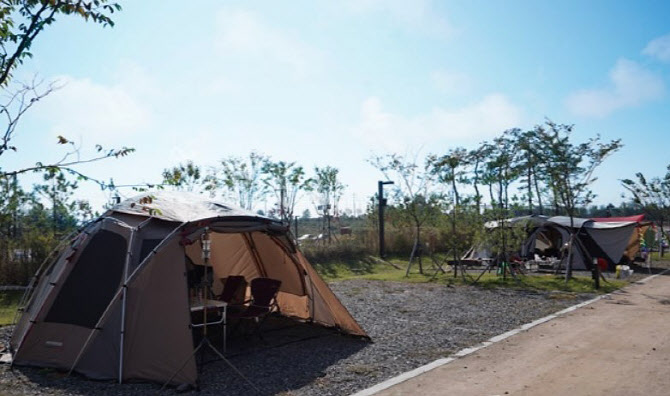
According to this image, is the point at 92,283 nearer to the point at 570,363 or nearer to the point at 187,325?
the point at 187,325

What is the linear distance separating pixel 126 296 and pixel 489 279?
10.5 metres

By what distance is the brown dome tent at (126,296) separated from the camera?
554cm

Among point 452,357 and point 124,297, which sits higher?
point 124,297

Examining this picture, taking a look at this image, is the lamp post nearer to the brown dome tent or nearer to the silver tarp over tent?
the silver tarp over tent

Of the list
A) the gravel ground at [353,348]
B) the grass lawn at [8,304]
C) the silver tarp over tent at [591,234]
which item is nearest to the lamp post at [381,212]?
the silver tarp over tent at [591,234]

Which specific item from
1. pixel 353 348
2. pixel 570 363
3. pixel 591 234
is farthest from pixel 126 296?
pixel 591 234

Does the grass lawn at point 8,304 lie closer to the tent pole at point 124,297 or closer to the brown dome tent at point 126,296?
the brown dome tent at point 126,296

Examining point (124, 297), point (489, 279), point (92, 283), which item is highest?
point (92, 283)

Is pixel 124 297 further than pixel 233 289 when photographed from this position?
No

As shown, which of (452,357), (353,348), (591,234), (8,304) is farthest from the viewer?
(591,234)

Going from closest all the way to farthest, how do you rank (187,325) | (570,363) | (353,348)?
(187,325) < (570,363) < (353,348)

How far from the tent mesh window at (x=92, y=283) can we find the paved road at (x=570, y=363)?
324 cm

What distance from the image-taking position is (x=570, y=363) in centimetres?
595

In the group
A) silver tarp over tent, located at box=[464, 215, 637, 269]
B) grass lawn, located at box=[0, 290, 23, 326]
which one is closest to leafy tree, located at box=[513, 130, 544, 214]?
silver tarp over tent, located at box=[464, 215, 637, 269]
